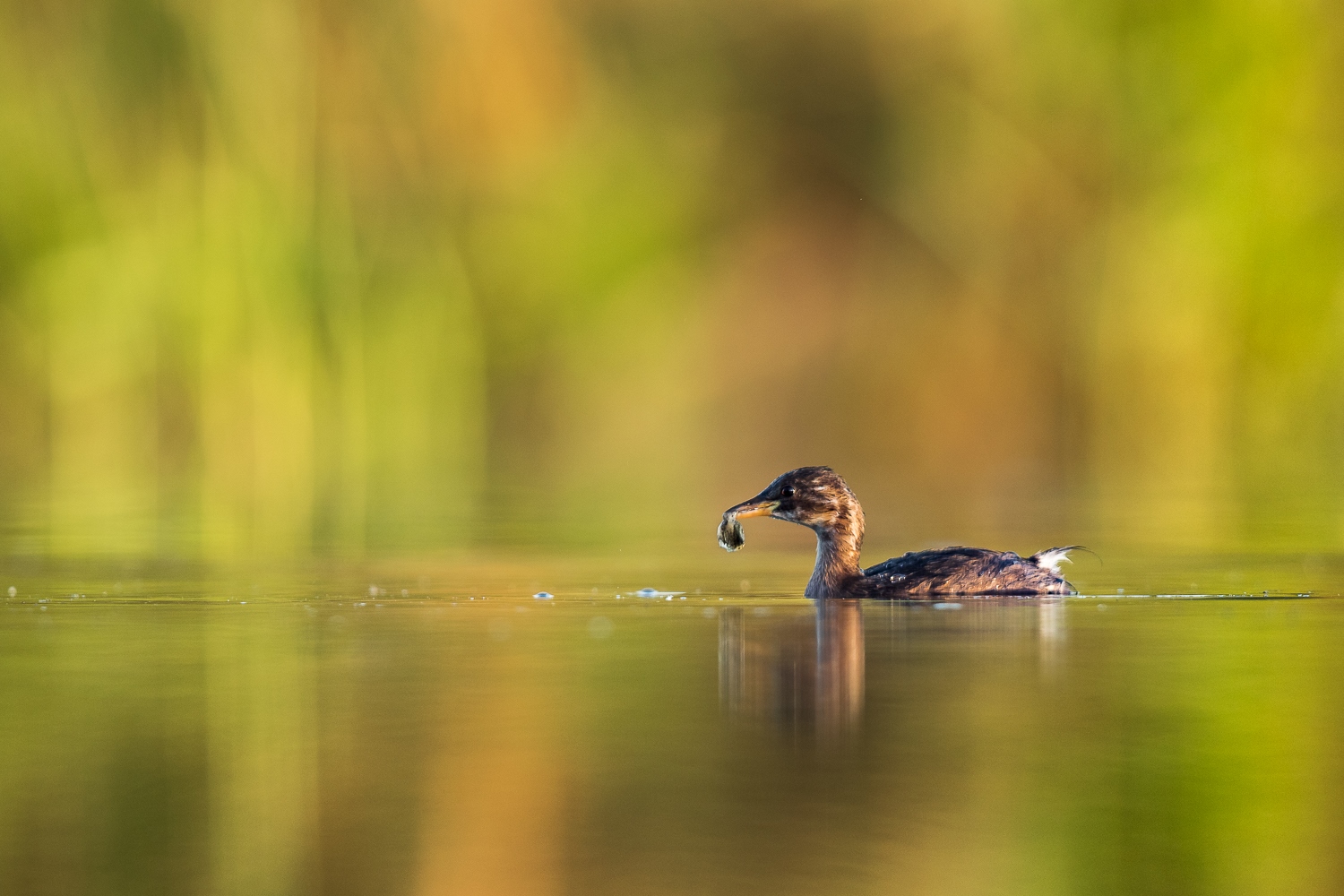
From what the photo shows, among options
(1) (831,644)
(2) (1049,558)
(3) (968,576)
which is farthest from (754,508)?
(1) (831,644)

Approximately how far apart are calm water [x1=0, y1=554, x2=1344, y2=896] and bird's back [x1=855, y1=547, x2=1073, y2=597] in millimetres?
606

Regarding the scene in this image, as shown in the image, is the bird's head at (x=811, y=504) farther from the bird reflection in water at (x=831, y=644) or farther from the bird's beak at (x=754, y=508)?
the bird reflection in water at (x=831, y=644)

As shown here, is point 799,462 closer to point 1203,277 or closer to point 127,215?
point 1203,277

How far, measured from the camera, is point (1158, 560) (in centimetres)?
947

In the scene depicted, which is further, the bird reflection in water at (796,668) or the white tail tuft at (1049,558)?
the white tail tuft at (1049,558)

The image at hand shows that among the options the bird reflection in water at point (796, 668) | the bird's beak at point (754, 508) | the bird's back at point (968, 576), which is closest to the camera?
the bird reflection in water at point (796, 668)

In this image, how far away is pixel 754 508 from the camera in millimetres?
9031

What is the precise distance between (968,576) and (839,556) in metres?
0.56

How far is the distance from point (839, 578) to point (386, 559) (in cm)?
229

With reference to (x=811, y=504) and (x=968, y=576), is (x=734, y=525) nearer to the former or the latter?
(x=811, y=504)

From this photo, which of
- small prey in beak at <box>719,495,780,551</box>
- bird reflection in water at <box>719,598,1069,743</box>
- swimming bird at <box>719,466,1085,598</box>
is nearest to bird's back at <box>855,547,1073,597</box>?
swimming bird at <box>719,466,1085,598</box>

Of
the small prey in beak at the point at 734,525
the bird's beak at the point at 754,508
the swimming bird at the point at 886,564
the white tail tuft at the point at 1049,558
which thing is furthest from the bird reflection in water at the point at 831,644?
the bird's beak at the point at 754,508

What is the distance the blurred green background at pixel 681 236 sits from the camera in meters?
15.4

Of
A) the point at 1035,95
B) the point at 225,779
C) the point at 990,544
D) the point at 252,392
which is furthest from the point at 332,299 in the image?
the point at 225,779
